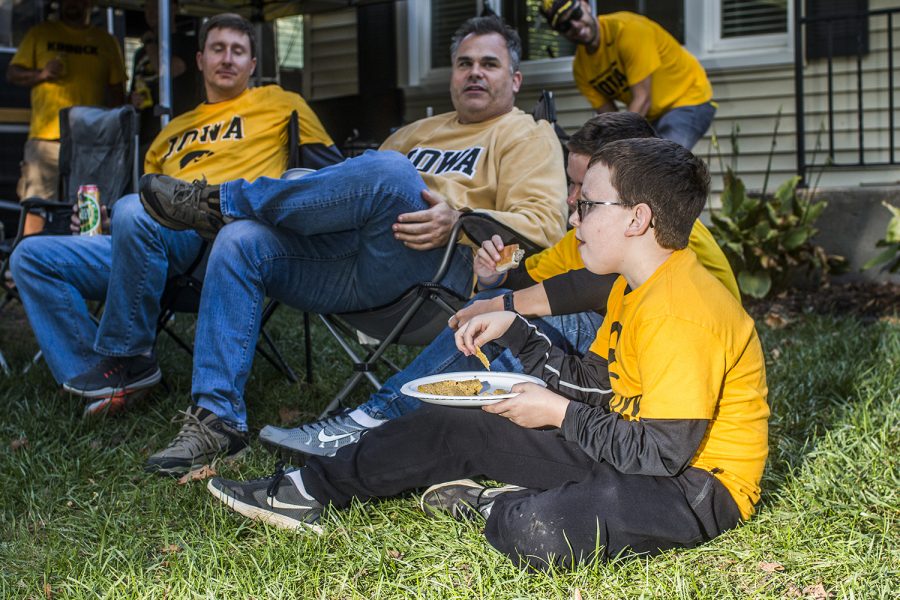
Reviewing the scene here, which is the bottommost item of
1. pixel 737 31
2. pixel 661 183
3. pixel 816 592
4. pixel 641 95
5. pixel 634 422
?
pixel 816 592

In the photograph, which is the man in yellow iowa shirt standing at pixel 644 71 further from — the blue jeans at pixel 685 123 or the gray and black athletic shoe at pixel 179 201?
the gray and black athletic shoe at pixel 179 201

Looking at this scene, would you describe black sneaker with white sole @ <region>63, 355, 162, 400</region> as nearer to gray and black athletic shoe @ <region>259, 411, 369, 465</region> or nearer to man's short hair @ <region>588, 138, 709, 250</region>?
gray and black athletic shoe @ <region>259, 411, 369, 465</region>

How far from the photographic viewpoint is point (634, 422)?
2053mm

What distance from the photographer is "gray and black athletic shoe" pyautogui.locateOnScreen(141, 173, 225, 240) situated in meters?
2.89

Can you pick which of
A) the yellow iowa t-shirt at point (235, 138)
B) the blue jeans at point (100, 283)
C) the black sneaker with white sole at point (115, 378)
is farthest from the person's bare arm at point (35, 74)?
the black sneaker with white sole at point (115, 378)

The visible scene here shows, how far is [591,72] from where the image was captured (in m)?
5.78

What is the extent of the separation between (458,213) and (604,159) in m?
0.92

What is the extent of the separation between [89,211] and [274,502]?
1906mm

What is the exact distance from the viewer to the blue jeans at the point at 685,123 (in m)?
5.58

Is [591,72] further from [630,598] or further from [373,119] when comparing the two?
[630,598]

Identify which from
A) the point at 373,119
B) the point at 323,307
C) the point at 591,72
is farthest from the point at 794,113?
the point at 323,307

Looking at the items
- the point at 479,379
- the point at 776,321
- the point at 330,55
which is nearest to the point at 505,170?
the point at 479,379

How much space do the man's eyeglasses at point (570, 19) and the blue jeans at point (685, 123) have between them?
781 mm

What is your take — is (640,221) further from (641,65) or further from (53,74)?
(53,74)
